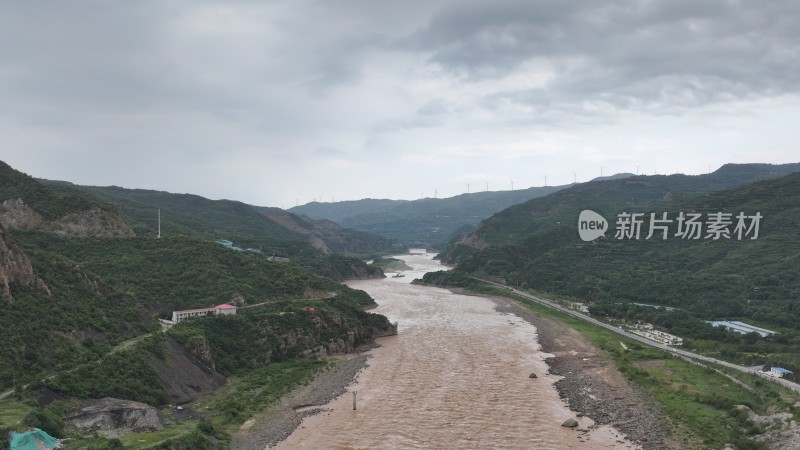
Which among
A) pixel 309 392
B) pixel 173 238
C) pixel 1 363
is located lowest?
pixel 309 392

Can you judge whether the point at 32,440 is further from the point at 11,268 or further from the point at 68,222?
the point at 68,222

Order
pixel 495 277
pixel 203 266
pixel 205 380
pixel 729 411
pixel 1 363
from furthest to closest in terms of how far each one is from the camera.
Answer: pixel 495 277, pixel 203 266, pixel 205 380, pixel 729 411, pixel 1 363

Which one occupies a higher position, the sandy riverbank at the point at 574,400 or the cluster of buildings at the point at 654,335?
the cluster of buildings at the point at 654,335

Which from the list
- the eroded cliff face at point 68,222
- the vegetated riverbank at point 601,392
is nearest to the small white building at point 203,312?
the eroded cliff face at point 68,222

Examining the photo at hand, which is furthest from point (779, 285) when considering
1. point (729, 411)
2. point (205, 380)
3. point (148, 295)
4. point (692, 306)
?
point (148, 295)

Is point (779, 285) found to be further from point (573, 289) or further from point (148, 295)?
point (148, 295)

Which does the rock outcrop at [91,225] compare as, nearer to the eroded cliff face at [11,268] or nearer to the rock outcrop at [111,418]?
the eroded cliff face at [11,268]
